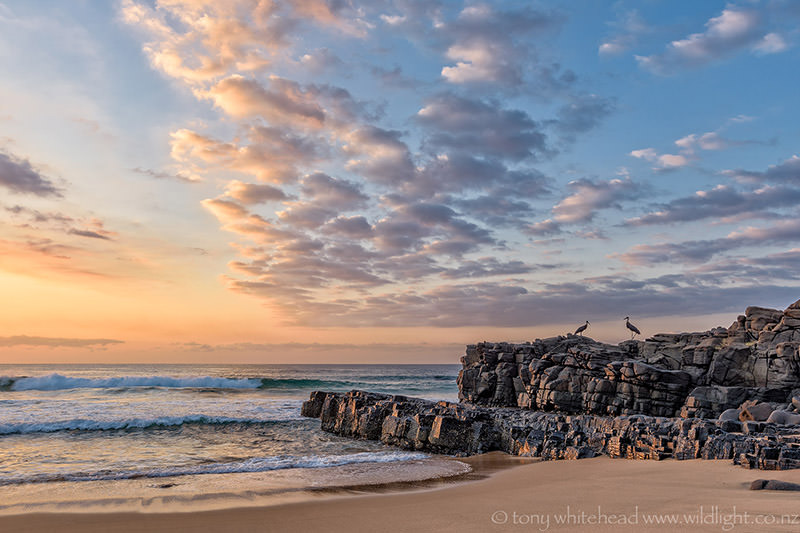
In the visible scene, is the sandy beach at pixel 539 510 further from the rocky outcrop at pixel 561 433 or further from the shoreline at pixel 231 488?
the rocky outcrop at pixel 561 433

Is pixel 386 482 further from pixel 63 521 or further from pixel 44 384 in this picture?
pixel 44 384

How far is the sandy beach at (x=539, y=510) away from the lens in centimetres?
754

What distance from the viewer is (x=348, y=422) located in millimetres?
25953

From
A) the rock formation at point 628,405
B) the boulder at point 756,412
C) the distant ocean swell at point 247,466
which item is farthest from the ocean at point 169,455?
the boulder at point 756,412

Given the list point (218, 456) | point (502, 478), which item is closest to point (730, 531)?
point (502, 478)

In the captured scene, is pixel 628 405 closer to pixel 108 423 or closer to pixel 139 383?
pixel 108 423

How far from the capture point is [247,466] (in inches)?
664

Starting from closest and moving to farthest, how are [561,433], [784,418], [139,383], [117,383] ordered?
[784,418]
[561,433]
[117,383]
[139,383]

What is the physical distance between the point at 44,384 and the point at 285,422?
45.7 meters

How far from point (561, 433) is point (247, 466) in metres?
12.0

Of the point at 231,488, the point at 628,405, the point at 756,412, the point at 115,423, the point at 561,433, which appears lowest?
the point at 115,423

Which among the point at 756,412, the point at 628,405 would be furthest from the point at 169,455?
the point at 756,412

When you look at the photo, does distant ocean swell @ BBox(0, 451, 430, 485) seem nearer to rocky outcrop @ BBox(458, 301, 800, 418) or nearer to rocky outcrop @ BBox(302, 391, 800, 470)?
rocky outcrop @ BBox(302, 391, 800, 470)

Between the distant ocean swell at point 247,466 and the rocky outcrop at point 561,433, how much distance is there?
1.74m
